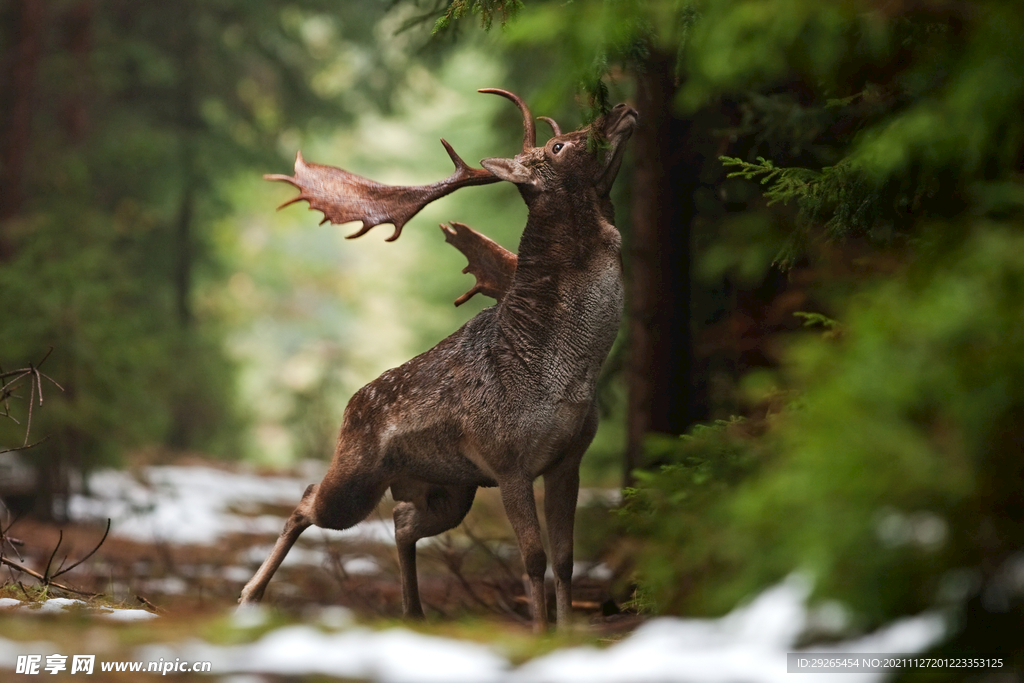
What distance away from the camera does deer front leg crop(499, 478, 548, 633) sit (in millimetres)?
3936

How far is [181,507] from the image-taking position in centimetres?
947

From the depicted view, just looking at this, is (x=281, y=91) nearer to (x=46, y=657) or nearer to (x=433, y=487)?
(x=433, y=487)

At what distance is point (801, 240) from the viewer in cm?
378

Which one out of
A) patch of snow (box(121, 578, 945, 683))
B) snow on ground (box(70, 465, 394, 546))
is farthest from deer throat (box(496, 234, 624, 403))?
snow on ground (box(70, 465, 394, 546))

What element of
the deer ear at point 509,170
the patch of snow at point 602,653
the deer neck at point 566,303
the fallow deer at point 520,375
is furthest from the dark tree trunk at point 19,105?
the patch of snow at point 602,653

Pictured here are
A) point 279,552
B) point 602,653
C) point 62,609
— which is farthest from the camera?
point 279,552

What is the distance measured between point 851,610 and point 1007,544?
0.41 metres

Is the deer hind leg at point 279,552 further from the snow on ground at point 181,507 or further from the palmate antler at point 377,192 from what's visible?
the snow on ground at point 181,507

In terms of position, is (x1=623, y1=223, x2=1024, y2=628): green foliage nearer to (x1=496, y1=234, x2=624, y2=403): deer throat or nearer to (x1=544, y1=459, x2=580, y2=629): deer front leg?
(x1=496, y1=234, x2=624, y2=403): deer throat

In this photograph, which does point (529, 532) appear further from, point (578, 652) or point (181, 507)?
point (181, 507)

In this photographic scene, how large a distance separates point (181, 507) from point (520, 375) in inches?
267

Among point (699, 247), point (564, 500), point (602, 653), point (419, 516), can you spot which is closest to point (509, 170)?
point (564, 500)

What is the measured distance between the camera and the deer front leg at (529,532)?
3936mm

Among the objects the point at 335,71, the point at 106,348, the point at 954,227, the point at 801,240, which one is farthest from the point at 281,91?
the point at 954,227
